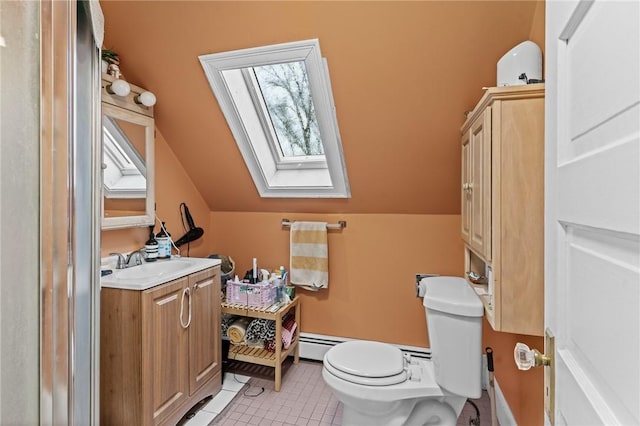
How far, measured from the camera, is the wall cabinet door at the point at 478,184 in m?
1.28

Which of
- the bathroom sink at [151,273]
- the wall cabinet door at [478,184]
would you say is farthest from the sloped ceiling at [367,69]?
the bathroom sink at [151,273]

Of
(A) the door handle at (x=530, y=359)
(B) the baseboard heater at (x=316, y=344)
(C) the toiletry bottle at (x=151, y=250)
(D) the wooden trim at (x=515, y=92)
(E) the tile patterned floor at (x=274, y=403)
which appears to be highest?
(D) the wooden trim at (x=515, y=92)

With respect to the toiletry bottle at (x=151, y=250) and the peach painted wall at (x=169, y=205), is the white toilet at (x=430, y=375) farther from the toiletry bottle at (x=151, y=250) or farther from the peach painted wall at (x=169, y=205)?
the peach painted wall at (x=169, y=205)

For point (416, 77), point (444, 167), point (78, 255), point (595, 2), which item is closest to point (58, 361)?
point (78, 255)

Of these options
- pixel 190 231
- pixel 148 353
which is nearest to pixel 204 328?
pixel 148 353

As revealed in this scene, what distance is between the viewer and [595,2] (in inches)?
20.1

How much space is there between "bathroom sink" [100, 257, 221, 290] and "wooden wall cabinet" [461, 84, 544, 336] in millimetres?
1517

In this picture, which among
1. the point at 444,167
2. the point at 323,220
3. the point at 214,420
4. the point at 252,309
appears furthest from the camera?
the point at 323,220

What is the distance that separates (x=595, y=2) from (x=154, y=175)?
2.32 metres

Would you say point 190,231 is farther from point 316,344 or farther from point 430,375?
point 430,375

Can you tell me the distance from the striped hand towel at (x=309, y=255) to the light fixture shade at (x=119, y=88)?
1.38 m

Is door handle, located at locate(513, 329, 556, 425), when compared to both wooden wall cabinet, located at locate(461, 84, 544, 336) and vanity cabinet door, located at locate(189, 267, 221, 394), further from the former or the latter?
vanity cabinet door, located at locate(189, 267, 221, 394)

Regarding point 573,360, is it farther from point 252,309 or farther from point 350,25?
point 252,309

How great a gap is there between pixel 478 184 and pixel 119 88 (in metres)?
1.93
